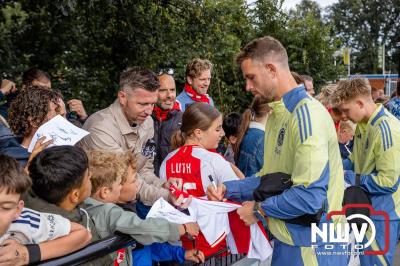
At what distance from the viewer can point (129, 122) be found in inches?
161

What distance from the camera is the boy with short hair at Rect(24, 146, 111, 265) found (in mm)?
2607

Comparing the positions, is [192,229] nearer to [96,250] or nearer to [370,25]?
[96,250]

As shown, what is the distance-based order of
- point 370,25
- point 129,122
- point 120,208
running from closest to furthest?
point 120,208
point 129,122
point 370,25

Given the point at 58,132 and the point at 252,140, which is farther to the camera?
the point at 252,140

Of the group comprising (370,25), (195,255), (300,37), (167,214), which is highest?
(370,25)

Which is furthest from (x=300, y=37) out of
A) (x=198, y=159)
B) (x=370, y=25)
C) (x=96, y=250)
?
(x=370, y=25)

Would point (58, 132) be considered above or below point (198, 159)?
above

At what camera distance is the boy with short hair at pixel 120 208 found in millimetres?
2730

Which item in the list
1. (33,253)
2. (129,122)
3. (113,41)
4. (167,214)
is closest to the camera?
(33,253)

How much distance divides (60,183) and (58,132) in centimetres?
88

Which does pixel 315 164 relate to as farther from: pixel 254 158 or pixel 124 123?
pixel 254 158

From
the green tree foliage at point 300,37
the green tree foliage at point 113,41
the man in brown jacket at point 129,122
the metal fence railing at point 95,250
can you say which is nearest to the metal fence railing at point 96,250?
the metal fence railing at point 95,250

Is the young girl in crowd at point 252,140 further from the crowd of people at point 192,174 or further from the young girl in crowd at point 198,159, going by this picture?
the young girl in crowd at point 198,159

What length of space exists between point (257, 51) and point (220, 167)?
1.08 meters
